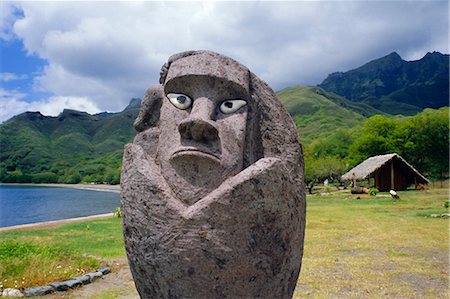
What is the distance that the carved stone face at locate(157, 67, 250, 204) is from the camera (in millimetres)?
3459

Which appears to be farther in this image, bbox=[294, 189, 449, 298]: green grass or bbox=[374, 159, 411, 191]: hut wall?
bbox=[374, 159, 411, 191]: hut wall

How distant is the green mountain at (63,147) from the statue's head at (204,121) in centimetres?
7822

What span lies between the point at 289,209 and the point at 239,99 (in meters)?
1.14

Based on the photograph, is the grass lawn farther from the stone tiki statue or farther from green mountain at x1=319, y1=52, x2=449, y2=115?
green mountain at x1=319, y1=52, x2=449, y2=115

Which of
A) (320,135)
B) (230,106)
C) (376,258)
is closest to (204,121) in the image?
(230,106)

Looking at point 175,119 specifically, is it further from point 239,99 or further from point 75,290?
point 75,290

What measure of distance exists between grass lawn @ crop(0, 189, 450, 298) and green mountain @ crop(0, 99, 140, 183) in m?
69.7

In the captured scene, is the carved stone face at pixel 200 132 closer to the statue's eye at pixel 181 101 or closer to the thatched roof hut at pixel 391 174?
the statue's eye at pixel 181 101

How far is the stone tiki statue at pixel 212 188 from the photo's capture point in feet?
10.4

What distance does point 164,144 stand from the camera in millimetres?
3730

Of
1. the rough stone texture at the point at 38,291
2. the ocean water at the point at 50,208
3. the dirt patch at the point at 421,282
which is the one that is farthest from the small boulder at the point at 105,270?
the ocean water at the point at 50,208

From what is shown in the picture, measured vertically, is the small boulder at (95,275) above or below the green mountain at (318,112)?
below

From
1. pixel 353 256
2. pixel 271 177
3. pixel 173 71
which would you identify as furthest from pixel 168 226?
pixel 353 256

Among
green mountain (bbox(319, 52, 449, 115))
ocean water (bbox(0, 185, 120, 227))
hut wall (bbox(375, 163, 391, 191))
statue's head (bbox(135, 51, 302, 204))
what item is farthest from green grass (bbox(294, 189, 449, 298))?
green mountain (bbox(319, 52, 449, 115))
